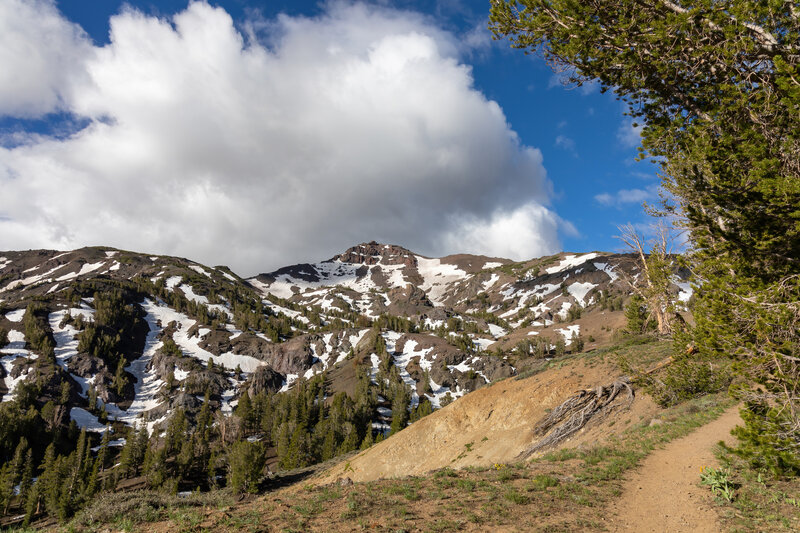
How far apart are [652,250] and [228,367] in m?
188

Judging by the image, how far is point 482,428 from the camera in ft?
111

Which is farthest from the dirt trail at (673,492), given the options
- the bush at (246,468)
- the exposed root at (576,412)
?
the bush at (246,468)

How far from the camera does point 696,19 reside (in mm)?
9875

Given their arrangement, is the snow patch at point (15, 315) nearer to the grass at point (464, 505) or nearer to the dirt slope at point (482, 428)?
the dirt slope at point (482, 428)

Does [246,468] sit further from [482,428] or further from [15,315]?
[15,315]

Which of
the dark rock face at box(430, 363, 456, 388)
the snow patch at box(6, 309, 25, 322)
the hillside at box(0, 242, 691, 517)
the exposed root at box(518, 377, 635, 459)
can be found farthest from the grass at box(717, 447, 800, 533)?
the snow patch at box(6, 309, 25, 322)

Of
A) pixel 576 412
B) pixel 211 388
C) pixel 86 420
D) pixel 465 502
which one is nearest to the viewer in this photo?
pixel 465 502

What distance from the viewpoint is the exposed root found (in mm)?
25984

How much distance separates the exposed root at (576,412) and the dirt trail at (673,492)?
329 inches

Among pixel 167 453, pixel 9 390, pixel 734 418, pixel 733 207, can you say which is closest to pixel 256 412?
pixel 167 453

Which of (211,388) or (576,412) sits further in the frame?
(211,388)

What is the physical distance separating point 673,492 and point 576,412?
612 inches

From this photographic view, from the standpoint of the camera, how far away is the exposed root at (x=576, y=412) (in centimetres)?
2598

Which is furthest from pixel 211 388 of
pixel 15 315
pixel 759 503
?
pixel 759 503
